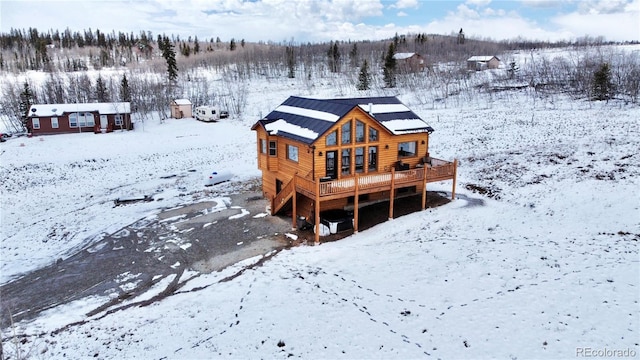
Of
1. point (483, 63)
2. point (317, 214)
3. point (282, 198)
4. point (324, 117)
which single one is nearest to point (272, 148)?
point (282, 198)

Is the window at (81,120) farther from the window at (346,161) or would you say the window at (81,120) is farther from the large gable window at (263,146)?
the window at (346,161)

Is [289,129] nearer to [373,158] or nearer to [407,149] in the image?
[373,158]

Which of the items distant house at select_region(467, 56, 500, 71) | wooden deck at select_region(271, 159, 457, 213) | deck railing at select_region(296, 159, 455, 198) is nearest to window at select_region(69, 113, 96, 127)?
wooden deck at select_region(271, 159, 457, 213)

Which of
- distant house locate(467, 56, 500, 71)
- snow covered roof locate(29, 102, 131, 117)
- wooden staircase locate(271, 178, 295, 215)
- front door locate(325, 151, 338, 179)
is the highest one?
distant house locate(467, 56, 500, 71)

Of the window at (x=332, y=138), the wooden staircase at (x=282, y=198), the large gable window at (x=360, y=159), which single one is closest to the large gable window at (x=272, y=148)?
the wooden staircase at (x=282, y=198)

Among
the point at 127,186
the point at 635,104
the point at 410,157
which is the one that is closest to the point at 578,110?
the point at 635,104

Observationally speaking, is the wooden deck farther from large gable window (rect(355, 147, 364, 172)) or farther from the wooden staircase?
large gable window (rect(355, 147, 364, 172))

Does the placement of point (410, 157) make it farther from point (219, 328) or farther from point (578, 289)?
point (219, 328)
